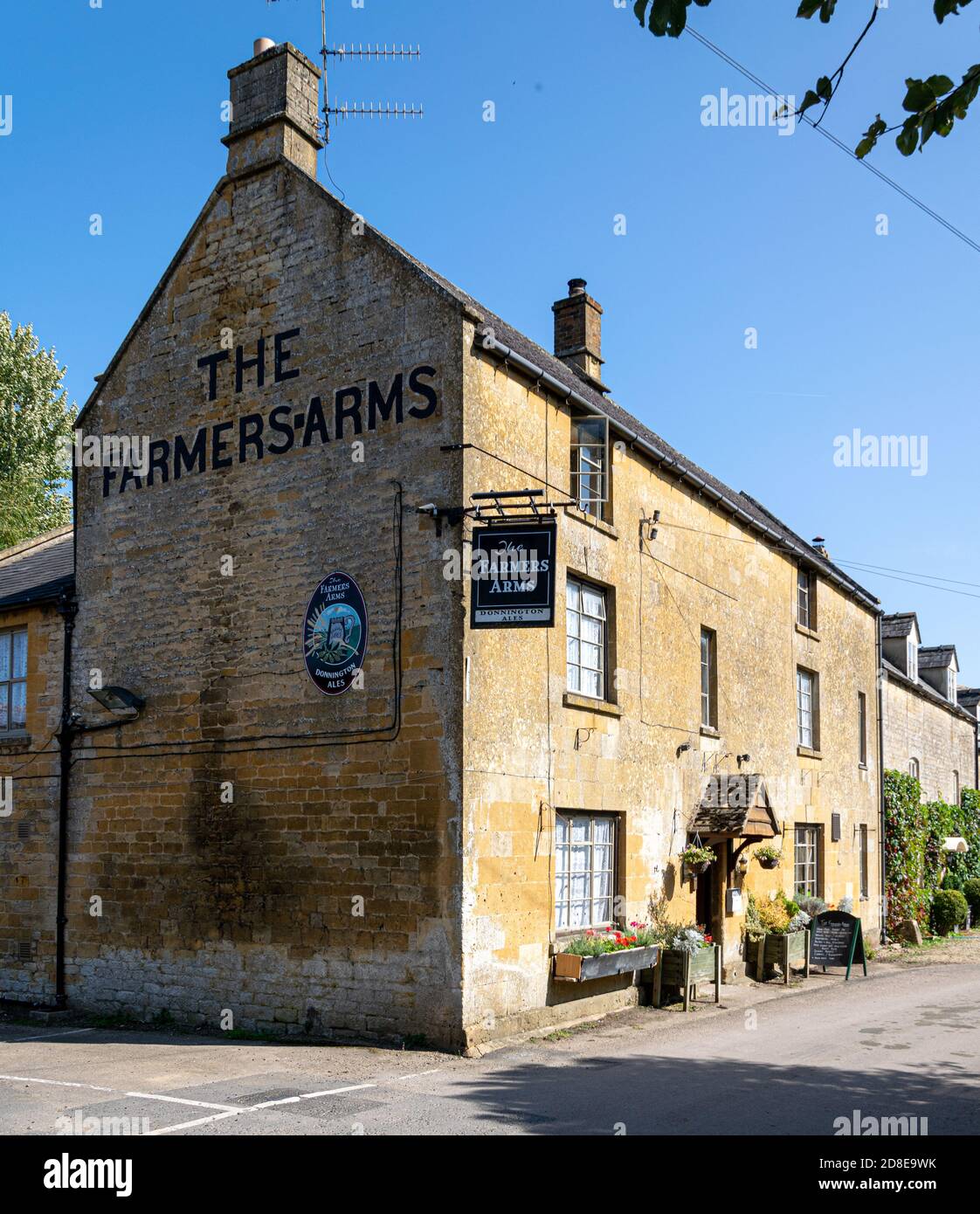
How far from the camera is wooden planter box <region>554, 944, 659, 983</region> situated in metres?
13.2

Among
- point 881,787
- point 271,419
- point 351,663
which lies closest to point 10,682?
point 271,419

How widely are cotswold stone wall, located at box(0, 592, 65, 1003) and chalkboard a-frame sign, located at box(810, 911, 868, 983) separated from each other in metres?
11.6

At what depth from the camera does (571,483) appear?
15.1 m

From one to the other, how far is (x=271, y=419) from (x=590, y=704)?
17.4 feet

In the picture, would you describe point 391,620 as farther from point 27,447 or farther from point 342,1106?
point 27,447

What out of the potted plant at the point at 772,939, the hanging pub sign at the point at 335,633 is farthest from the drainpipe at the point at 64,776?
the potted plant at the point at 772,939

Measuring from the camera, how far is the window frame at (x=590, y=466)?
48.9 feet

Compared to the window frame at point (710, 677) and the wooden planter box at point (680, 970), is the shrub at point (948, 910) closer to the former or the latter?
the window frame at point (710, 677)

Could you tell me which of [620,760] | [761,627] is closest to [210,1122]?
[620,760]

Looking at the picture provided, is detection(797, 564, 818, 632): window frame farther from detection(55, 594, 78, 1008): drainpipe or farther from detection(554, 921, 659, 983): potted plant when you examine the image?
detection(55, 594, 78, 1008): drainpipe

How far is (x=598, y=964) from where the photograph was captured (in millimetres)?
13516

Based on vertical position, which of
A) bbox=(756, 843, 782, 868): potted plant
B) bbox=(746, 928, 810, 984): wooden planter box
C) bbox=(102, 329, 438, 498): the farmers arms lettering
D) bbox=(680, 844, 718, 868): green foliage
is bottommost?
bbox=(746, 928, 810, 984): wooden planter box

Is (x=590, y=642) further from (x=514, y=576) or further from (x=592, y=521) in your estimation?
(x=514, y=576)

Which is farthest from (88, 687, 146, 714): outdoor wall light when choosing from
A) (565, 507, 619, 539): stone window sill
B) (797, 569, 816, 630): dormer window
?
(797, 569, 816, 630): dormer window
